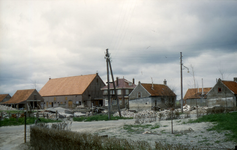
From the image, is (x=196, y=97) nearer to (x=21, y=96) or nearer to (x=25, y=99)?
(x=25, y=99)

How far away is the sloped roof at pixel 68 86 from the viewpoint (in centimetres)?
6975

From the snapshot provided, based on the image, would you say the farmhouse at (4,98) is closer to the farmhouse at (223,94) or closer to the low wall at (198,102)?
the low wall at (198,102)

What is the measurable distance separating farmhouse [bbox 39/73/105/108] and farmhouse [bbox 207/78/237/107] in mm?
31951

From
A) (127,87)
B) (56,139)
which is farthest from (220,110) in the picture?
(127,87)

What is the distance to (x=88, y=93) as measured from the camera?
6875 centimetres

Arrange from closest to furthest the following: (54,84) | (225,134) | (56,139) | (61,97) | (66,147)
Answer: (66,147) → (56,139) → (225,134) → (61,97) → (54,84)

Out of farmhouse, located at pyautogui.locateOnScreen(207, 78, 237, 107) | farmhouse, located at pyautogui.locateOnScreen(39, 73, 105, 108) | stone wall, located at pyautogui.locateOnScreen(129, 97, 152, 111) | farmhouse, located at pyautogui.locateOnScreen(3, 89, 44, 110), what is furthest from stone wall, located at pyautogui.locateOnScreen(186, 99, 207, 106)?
farmhouse, located at pyautogui.locateOnScreen(3, 89, 44, 110)

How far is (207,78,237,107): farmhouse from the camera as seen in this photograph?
51938mm

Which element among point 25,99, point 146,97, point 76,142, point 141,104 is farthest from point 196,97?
point 76,142

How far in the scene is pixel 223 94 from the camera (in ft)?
178

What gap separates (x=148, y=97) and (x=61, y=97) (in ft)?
97.8

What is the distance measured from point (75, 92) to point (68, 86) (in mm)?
5929

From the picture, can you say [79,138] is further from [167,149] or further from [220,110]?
[220,110]

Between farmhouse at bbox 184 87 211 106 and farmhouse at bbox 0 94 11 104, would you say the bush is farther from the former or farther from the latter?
farmhouse at bbox 0 94 11 104
